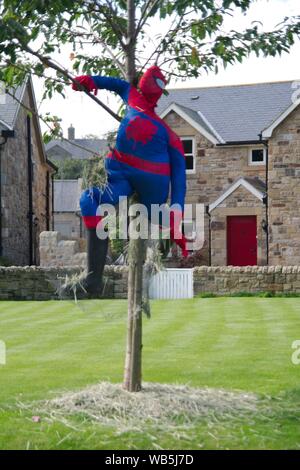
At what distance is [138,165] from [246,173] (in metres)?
21.1

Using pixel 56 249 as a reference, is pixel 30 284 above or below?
below

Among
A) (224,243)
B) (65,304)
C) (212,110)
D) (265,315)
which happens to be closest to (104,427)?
(265,315)

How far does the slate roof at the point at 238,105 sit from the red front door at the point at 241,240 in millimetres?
2932

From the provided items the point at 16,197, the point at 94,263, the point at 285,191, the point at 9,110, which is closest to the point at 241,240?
the point at 285,191

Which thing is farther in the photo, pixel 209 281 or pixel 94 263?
pixel 209 281

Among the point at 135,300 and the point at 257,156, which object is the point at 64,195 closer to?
the point at 257,156

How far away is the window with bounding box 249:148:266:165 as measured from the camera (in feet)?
87.8

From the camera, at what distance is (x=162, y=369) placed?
27.7ft

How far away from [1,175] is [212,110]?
8.54 meters

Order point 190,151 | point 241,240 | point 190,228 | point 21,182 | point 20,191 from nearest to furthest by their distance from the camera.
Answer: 1. point 241,240
2. point 190,228
3. point 190,151
4. point 20,191
5. point 21,182

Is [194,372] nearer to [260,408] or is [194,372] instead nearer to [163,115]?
[260,408]

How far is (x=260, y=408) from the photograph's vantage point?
641 centimetres

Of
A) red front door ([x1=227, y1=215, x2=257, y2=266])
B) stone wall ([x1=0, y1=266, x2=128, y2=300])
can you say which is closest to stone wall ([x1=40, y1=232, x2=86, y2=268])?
stone wall ([x1=0, y1=266, x2=128, y2=300])

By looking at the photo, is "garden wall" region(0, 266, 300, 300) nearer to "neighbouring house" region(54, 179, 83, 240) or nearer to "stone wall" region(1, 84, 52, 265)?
"stone wall" region(1, 84, 52, 265)
